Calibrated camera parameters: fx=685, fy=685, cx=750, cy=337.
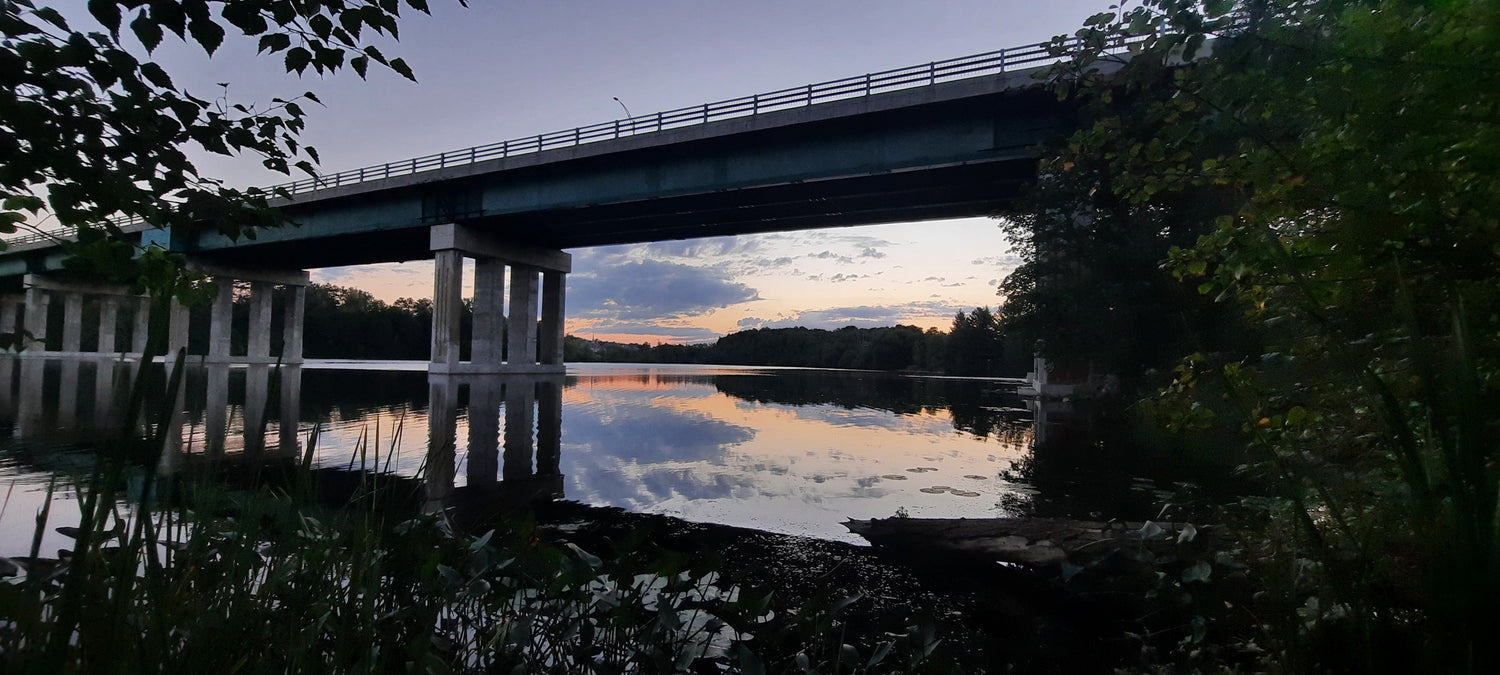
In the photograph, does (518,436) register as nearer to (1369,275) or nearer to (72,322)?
(1369,275)

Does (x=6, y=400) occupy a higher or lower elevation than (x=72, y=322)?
lower

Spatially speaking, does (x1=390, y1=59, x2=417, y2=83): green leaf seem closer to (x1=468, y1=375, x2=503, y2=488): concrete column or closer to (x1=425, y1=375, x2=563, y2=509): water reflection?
(x1=425, y1=375, x2=563, y2=509): water reflection

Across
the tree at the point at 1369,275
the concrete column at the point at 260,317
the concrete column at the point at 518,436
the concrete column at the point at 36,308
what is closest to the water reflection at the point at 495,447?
the concrete column at the point at 518,436

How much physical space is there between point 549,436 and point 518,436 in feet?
1.95

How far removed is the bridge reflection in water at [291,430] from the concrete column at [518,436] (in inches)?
0.7

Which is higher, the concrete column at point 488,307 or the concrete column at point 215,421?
the concrete column at point 488,307

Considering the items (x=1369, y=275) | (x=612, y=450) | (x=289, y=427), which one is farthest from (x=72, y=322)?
(x=1369, y=275)

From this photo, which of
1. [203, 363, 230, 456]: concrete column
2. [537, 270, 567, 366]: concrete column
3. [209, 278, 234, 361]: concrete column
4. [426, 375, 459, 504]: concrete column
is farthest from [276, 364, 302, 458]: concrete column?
[209, 278, 234, 361]: concrete column

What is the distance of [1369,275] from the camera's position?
92.7 inches

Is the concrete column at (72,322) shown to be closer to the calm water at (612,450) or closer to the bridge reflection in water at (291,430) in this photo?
the bridge reflection in water at (291,430)

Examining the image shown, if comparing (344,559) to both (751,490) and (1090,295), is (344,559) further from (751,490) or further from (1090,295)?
(1090,295)

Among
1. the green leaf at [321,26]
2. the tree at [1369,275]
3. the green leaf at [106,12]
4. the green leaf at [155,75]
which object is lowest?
the tree at [1369,275]

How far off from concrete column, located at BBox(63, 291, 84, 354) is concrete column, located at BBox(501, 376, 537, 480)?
64.3 m

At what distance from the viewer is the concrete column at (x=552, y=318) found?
152 feet
